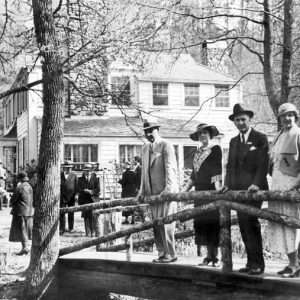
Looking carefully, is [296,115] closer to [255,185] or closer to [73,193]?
[255,185]

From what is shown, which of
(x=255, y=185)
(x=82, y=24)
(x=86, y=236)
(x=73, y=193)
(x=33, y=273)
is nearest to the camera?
(x=255, y=185)

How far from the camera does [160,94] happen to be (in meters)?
26.4

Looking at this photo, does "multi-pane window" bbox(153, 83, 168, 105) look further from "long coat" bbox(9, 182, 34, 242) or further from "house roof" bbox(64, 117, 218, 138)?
"long coat" bbox(9, 182, 34, 242)

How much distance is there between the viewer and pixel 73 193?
14.1m

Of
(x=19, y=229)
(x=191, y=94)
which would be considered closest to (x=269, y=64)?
(x=19, y=229)

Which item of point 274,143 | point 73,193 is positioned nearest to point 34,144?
point 73,193

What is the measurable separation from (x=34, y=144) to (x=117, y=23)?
17.6m

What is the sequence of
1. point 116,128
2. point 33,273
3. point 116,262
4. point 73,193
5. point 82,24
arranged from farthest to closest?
point 116,128 < point 73,193 < point 82,24 < point 33,273 < point 116,262

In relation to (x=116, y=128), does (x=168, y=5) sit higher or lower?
Result: higher

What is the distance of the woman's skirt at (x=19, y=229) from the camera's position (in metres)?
11.4

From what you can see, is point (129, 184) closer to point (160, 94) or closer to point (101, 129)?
point (101, 129)

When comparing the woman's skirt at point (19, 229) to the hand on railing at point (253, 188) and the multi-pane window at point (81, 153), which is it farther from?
the multi-pane window at point (81, 153)

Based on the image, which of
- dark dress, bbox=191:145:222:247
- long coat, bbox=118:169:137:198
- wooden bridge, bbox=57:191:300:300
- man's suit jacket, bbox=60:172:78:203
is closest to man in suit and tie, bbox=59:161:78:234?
man's suit jacket, bbox=60:172:78:203

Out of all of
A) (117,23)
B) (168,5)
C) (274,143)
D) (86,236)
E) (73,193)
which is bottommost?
(86,236)
